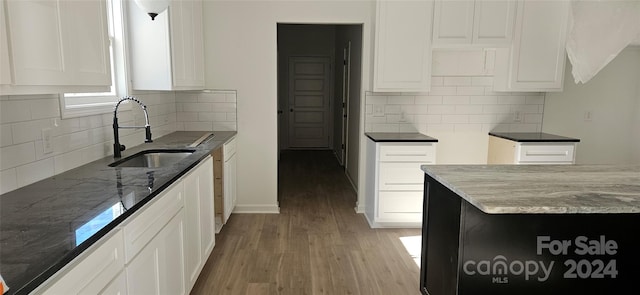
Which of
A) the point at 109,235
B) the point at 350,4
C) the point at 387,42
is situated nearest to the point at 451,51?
the point at 387,42

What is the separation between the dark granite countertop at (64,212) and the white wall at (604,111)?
4101 mm

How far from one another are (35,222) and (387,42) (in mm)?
3258

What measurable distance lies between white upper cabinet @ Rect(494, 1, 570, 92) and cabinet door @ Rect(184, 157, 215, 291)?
10.0 ft

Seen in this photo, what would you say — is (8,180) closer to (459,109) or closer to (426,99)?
(426,99)

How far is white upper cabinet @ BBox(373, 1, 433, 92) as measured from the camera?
12.7 feet

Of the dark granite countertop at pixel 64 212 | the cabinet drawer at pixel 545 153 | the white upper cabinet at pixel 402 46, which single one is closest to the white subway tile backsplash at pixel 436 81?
the white upper cabinet at pixel 402 46

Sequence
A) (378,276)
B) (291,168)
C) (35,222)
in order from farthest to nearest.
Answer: (291,168) < (378,276) < (35,222)

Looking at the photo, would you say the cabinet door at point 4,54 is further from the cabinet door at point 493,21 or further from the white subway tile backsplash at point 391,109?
the cabinet door at point 493,21

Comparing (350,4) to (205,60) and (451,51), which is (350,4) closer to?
(451,51)

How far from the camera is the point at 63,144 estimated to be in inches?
87.0

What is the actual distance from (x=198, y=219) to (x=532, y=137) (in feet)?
10.9

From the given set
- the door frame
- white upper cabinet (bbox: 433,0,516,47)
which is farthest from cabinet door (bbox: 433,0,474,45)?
the door frame

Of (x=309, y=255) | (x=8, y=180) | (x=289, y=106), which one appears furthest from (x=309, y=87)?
(x=8, y=180)

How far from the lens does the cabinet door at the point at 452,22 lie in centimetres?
385
